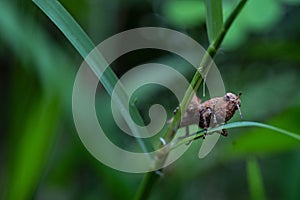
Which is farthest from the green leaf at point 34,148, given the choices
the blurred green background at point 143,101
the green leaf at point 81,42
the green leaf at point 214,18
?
the green leaf at point 214,18

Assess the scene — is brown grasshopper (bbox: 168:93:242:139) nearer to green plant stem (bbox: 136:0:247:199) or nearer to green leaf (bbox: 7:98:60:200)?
green plant stem (bbox: 136:0:247:199)

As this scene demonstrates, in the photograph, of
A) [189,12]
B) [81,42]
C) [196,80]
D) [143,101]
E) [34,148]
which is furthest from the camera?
[143,101]

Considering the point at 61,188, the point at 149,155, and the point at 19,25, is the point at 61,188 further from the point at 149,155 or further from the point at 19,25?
the point at 149,155

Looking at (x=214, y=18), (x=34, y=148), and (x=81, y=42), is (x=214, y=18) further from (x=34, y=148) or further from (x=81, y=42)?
(x=34, y=148)

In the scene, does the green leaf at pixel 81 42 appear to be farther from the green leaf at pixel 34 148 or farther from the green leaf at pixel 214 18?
the green leaf at pixel 34 148

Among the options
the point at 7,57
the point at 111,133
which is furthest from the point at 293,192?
the point at 7,57

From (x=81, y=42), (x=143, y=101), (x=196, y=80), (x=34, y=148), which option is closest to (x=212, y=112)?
(x=196, y=80)
